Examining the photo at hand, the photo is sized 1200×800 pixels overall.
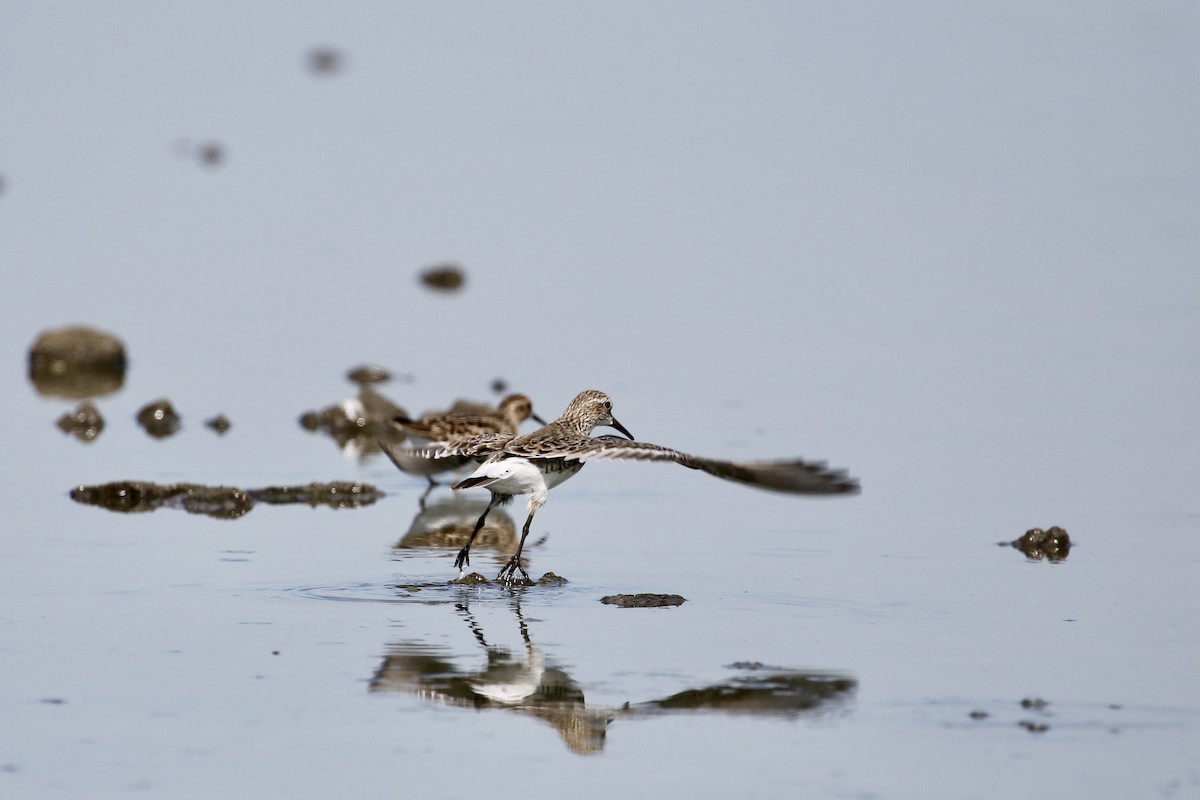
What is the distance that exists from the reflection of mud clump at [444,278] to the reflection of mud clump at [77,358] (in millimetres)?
3778

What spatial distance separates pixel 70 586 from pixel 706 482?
4.96 m

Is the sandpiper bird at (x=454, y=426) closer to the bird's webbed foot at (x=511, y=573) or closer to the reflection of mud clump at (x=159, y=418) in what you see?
the reflection of mud clump at (x=159, y=418)

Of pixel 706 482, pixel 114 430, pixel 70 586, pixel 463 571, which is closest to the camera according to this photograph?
pixel 70 586

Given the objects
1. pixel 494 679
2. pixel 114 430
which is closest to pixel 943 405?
pixel 114 430

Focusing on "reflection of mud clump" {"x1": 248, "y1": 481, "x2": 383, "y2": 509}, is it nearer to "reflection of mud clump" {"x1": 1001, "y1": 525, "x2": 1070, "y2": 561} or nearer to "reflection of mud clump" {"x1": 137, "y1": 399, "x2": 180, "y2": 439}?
"reflection of mud clump" {"x1": 137, "y1": 399, "x2": 180, "y2": 439}

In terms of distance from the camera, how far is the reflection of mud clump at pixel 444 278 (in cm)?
2002

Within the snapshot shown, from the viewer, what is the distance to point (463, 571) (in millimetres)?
10891

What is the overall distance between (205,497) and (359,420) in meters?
3.00

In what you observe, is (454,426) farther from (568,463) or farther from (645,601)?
(645,601)

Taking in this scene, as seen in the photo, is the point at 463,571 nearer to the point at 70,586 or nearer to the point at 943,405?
the point at 70,586

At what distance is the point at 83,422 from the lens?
1497cm

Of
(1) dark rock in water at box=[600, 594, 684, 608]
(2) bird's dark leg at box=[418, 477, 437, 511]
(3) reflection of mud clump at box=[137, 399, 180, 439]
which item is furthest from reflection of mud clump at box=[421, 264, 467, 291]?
(1) dark rock in water at box=[600, 594, 684, 608]

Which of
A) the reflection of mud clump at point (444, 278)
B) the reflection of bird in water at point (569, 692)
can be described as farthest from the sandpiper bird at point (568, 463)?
the reflection of mud clump at point (444, 278)

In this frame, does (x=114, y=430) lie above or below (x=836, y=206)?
below
